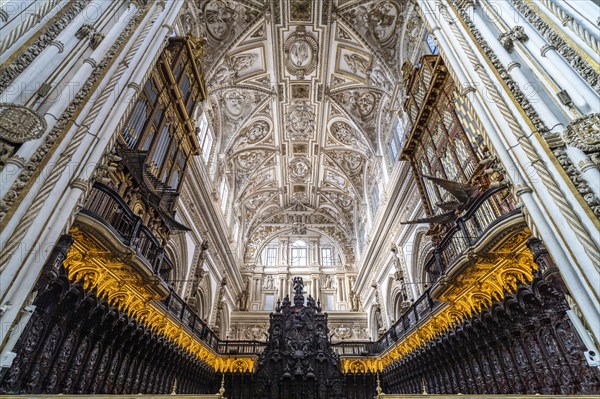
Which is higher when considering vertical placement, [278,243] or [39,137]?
[278,243]

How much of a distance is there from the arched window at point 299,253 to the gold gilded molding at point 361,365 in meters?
11.0

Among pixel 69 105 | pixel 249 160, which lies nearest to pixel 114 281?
pixel 69 105

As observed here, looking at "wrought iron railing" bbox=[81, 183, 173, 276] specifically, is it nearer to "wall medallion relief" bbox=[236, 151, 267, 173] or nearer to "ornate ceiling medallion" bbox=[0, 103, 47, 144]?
"ornate ceiling medallion" bbox=[0, 103, 47, 144]

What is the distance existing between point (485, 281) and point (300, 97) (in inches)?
566

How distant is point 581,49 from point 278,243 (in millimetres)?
23366

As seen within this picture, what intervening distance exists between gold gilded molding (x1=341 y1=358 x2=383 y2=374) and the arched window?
11.0 meters

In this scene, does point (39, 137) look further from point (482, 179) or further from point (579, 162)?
point (482, 179)

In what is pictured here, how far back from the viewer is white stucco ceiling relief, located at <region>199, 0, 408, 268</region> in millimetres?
14344

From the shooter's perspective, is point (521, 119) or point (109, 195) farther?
point (109, 195)

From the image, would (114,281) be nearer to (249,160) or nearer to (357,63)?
(357,63)

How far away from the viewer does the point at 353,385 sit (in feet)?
47.0

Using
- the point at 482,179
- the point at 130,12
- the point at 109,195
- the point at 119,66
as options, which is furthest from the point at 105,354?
the point at 482,179

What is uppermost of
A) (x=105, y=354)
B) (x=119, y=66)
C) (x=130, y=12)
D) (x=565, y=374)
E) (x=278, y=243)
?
(x=278, y=243)

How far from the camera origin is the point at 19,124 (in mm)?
4375
